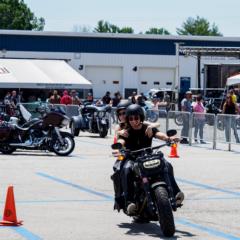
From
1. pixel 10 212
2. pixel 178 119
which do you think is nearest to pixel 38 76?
pixel 178 119

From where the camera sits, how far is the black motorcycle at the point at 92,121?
29.8 meters

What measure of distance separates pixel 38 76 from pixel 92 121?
16514 millimetres

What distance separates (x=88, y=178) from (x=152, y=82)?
52.4 metres

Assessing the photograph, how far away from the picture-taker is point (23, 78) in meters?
45.0

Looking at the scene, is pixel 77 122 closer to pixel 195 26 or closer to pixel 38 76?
pixel 38 76

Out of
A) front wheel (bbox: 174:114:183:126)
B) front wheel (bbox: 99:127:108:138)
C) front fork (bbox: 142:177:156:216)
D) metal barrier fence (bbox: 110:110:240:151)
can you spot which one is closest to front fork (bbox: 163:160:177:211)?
front fork (bbox: 142:177:156:216)

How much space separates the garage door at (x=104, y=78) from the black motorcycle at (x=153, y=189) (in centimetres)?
5669

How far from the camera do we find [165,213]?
30.5 feet

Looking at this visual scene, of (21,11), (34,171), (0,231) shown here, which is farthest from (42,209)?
(21,11)

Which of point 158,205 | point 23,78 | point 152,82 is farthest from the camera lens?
point 152,82

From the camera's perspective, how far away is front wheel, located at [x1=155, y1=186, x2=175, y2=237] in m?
9.30

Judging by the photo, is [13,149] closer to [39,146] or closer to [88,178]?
[39,146]

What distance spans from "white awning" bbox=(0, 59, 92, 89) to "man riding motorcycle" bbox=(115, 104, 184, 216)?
1331 inches

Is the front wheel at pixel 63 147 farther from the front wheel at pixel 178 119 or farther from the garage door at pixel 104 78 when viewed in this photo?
the garage door at pixel 104 78
